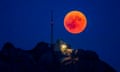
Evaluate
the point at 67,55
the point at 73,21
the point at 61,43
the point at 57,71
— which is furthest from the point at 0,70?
the point at 73,21

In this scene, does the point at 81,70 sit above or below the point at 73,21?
below

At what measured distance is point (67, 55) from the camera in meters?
8.72

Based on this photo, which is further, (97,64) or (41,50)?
(41,50)

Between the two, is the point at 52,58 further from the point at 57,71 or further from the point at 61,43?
the point at 61,43

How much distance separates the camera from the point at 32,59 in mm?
8086

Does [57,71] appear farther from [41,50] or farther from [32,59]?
[41,50]

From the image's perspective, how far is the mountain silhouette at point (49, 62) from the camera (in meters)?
7.79

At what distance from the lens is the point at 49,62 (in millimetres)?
8242

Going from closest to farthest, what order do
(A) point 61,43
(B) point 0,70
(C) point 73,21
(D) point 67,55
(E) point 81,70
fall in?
(B) point 0,70, (E) point 81,70, (D) point 67,55, (A) point 61,43, (C) point 73,21

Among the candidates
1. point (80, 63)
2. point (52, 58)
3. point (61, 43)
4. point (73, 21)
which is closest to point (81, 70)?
point (80, 63)

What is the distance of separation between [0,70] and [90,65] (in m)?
1.90

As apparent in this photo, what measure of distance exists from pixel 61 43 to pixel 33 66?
2.52m

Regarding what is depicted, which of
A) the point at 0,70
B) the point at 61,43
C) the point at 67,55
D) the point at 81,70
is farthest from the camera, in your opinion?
the point at 61,43

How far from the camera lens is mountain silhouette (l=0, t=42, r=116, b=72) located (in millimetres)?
7789
